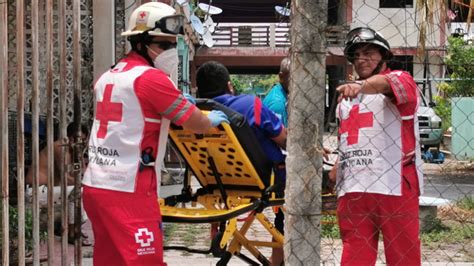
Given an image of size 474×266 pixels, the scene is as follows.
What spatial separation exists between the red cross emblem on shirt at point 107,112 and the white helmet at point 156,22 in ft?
1.19

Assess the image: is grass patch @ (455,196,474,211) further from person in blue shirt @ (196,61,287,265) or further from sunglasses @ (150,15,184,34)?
sunglasses @ (150,15,184,34)

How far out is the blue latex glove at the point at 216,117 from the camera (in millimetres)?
4364

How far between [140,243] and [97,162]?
1.68 ft

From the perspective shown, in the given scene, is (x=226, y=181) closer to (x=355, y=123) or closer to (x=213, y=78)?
(x=213, y=78)

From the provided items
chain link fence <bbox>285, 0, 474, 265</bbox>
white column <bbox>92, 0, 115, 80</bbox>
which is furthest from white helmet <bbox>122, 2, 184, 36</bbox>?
white column <bbox>92, 0, 115, 80</bbox>

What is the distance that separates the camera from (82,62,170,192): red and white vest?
4055mm

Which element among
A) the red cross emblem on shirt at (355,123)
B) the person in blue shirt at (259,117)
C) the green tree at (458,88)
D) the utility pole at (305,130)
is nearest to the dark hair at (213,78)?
the person in blue shirt at (259,117)

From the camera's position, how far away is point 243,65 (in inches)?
1250

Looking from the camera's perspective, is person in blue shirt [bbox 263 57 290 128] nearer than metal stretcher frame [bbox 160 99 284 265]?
No

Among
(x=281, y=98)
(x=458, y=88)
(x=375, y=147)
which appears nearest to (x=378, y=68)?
(x=375, y=147)

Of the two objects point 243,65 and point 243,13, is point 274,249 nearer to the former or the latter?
point 243,65

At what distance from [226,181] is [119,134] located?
1303 mm

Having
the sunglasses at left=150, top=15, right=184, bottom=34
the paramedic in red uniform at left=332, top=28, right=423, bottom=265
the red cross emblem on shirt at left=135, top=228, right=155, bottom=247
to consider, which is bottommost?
the red cross emblem on shirt at left=135, top=228, right=155, bottom=247

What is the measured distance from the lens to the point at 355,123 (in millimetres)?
4363
